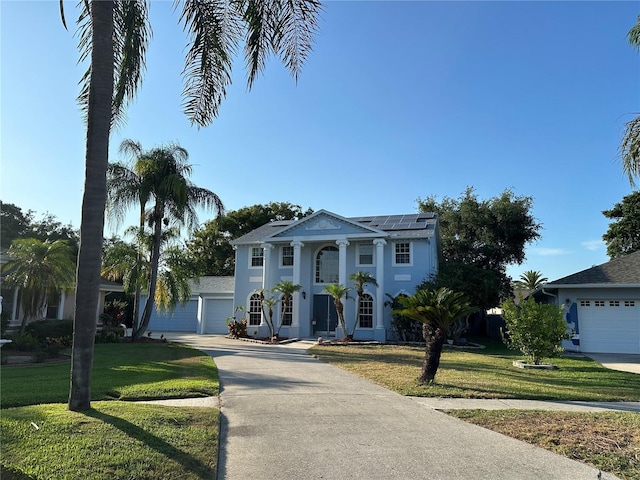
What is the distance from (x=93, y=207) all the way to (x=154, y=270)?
14.7 meters

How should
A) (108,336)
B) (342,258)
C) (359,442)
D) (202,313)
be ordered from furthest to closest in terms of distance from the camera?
(202,313)
(342,258)
(108,336)
(359,442)

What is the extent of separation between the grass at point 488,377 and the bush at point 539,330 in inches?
25.6

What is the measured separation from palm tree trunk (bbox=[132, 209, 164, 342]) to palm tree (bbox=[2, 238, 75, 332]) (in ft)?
12.1

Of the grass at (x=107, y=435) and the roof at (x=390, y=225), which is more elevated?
the roof at (x=390, y=225)

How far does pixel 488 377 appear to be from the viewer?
37.3 feet

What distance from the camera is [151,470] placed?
4312mm

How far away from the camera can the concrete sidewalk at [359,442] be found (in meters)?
4.64

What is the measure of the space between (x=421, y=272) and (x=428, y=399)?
1425cm

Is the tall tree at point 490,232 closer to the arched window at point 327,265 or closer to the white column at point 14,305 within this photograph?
A: the arched window at point 327,265

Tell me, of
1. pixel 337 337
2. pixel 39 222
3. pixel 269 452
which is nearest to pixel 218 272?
pixel 39 222

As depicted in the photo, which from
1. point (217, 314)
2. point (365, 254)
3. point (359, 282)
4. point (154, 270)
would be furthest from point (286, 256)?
point (154, 270)

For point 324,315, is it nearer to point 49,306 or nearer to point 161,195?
point 161,195

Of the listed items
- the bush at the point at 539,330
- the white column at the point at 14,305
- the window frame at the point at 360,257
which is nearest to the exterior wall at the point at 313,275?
the window frame at the point at 360,257

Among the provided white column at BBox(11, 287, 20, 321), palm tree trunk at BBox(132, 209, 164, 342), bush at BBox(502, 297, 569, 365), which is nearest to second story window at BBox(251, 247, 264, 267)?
palm tree trunk at BBox(132, 209, 164, 342)
